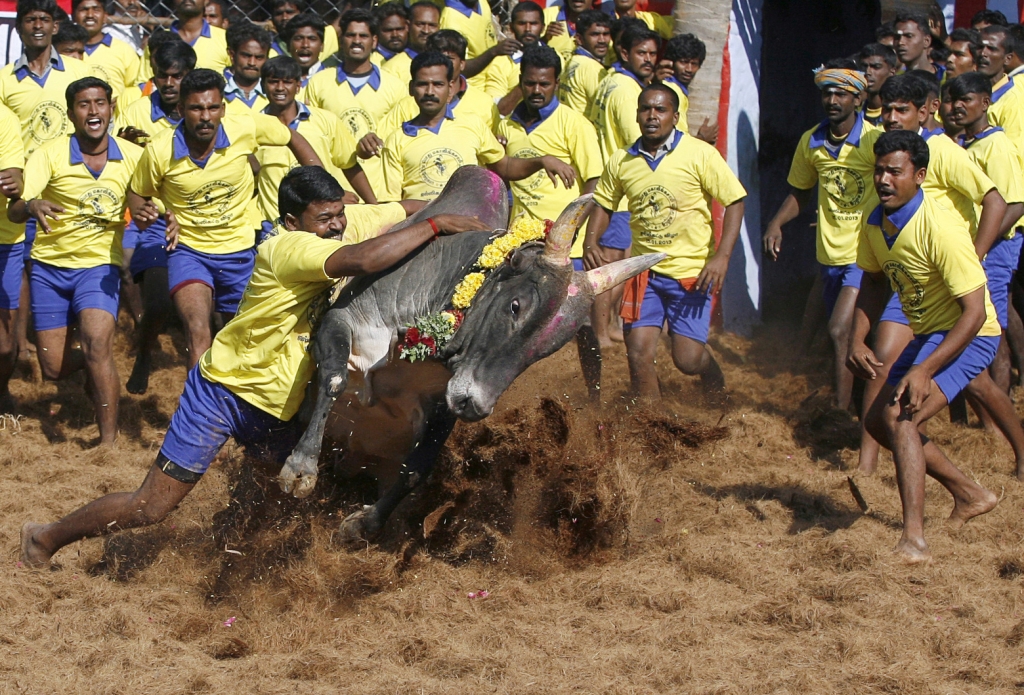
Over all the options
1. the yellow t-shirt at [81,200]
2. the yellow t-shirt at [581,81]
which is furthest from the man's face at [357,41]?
the yellow t-shirt at [81,200]

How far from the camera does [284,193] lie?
5.68m

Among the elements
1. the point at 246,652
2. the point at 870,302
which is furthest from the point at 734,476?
the point at 246,652

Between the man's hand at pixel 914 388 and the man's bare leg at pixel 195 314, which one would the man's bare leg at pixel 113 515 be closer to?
the man's bare leg at pixel 195 314

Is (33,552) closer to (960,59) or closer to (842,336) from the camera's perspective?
(842,336)

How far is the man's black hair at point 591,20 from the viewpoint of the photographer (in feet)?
33.2

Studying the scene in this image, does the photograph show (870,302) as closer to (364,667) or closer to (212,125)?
(364,667)

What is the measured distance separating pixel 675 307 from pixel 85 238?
11.9 ft

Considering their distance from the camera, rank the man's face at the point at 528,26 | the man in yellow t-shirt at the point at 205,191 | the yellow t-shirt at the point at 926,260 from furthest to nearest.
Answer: the man's face at the point at 528,26 < the man in yellow t-shirt at the point at 205,191 < the yellow t-shirt at the point at 926,260

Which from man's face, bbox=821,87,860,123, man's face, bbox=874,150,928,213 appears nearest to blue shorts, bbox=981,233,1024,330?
man's face, bbox=821,87,860,123

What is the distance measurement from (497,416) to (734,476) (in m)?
1.70

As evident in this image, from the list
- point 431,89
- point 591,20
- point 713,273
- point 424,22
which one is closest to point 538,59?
point 431,89

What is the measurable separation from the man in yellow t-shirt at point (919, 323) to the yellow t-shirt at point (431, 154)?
2.88 metres

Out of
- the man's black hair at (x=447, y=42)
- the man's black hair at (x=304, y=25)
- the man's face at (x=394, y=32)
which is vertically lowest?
the man's black hair at (x=447, y=42)

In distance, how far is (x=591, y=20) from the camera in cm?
1012
